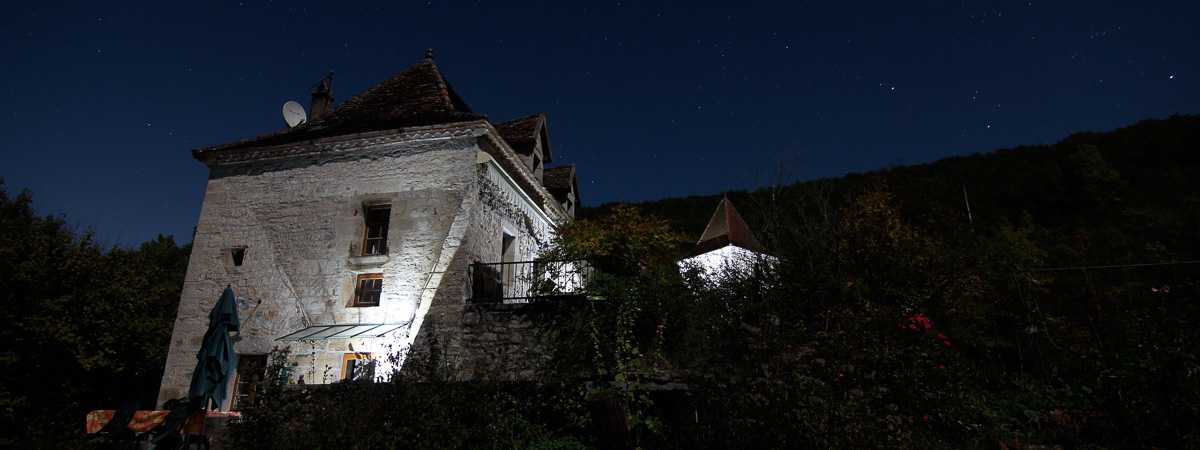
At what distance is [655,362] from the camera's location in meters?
7.78

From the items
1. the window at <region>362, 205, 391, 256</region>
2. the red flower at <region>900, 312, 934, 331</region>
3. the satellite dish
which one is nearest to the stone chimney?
the satellite dish

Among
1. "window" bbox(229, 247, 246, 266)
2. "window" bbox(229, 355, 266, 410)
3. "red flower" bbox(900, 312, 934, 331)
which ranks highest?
"window" bbox(229, 247, 246, 266)

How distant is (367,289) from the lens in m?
10.3

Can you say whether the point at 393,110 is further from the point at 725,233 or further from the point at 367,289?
the point at 725,233

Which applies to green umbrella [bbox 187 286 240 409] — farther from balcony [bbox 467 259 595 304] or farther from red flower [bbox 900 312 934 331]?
red flower [bbox 900 312 934 331]

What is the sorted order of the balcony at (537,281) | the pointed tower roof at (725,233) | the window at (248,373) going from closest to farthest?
the balcony at (537,281) → the window at (248,373) → the pointed tower roof at (725,233)

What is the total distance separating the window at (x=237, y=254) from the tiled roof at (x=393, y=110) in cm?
221

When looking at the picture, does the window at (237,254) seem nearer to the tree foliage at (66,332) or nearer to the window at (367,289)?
the window at (367,289)

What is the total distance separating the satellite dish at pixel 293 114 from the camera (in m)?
13.9

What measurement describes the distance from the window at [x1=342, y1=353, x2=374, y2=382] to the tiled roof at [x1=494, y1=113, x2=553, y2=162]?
5.74 meters

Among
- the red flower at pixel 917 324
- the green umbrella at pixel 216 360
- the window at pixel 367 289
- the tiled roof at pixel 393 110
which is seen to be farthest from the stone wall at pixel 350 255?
the red flower at pixel 917 324

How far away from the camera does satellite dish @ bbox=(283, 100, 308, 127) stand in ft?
45.6

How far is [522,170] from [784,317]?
6.34 m

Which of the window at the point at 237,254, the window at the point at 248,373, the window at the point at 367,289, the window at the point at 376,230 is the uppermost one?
the window at the point at 376,230
